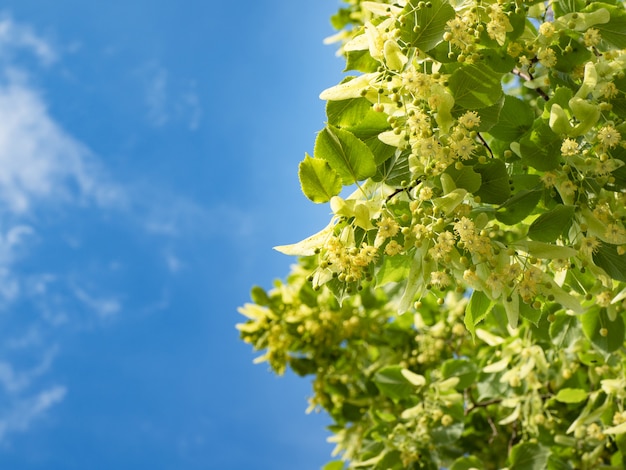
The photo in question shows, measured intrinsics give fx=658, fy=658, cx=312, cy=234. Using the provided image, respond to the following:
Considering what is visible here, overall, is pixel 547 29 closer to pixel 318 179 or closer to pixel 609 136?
pixel 609 136

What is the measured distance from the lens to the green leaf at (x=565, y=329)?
2.52 meters

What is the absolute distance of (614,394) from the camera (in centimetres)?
276

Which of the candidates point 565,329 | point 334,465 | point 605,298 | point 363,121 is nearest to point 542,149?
point 363,121

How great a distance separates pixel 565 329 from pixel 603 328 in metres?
0.18

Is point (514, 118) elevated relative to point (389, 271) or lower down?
elevated

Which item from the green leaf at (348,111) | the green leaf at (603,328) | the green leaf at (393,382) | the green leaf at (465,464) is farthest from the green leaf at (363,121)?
the green leaf at (465,464)

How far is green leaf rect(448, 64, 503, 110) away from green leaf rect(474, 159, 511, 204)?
15cm

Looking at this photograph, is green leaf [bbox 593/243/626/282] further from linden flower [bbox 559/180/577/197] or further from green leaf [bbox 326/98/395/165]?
green leaf [bbox 326/98/395/165]

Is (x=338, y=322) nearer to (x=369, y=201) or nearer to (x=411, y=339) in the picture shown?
(x=411, y=339)

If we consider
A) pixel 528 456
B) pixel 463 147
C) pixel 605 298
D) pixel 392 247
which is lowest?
pixel 528 456

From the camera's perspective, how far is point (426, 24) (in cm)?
151

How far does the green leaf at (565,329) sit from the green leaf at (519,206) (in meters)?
1.04

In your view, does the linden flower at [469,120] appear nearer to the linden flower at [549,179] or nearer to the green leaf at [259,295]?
the linden flower at [549,179]

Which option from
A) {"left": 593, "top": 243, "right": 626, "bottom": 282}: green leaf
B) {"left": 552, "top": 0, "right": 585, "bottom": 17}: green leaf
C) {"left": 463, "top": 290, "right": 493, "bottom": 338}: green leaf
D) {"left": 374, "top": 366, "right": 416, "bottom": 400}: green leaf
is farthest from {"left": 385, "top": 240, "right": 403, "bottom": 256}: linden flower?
{"left": 374, "top": 366, "right": 416, "bottom": 400}: green leaf
